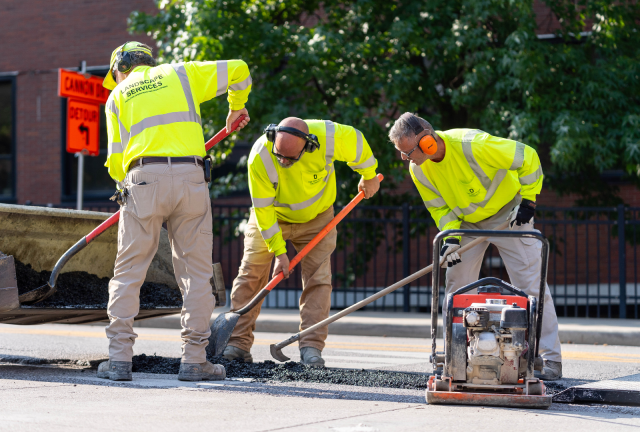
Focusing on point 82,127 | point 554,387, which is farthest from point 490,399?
point 82,127

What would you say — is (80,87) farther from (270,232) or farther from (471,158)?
(471,158)

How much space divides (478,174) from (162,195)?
6.64ft

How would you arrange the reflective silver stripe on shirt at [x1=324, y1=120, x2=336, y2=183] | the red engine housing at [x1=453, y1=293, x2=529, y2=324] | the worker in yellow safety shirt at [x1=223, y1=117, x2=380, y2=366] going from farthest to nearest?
the reflective silver stripe on shirt at [x1=324, y1=120, x2=336, y2=183]
the worker in yellow safety shirt at [x1=223, y1=117, x2=380, y2=366]
the red engine housing at [x1=453, y1=293, x2=529, y2=324]

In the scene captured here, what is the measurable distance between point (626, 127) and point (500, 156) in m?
5.87

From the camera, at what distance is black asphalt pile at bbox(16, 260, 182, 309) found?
251 inches

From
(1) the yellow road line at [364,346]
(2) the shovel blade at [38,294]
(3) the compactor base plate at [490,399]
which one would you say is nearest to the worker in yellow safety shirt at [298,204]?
(2) the shovel blade at [38,294]

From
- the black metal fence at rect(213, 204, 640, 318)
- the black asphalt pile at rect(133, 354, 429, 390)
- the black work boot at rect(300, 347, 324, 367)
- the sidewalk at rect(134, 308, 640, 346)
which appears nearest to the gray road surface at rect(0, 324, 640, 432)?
the black asphalt pile at rect(133, 354, 429, 390)

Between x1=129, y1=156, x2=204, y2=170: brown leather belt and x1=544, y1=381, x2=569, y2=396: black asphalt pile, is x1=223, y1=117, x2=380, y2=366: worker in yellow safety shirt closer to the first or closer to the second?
x1=129, y1=156, x2=204, y2=170: brown leather belt

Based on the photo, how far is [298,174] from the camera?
5.87 metres

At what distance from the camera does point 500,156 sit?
5.43 meters

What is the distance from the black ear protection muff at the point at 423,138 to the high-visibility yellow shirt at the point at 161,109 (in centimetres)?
114

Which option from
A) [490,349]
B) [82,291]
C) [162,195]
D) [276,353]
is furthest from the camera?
[82,291]

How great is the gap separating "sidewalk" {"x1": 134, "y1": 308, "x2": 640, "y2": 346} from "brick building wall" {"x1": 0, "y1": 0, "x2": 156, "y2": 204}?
7.08 meters

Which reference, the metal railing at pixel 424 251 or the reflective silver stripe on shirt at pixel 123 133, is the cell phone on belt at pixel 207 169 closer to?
the reflective silver stripe on shirt at pixel 123 133
